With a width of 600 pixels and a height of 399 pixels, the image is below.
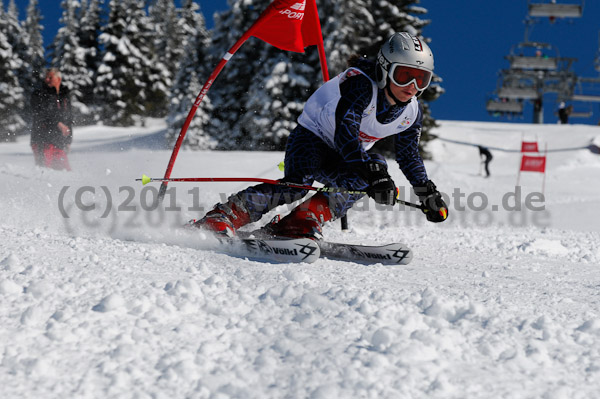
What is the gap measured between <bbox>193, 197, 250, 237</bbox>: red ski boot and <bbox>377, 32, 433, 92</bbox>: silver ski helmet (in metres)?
1.32

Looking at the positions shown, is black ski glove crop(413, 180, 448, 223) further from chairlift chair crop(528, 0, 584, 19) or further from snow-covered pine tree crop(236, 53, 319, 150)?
chairlift chair crop(528, 0, 584, 19)

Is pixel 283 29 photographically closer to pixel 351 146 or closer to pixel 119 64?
pixel 351 146

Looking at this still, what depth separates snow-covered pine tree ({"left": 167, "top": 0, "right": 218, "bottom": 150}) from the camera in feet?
88.5

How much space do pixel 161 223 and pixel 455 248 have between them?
2.35 m

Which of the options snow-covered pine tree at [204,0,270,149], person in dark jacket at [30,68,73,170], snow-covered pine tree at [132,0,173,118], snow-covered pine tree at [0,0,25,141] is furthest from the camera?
snow-covered pine tree at [132,0,173,118]

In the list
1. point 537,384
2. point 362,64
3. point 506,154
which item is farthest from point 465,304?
point 506,154

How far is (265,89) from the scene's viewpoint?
22.0m

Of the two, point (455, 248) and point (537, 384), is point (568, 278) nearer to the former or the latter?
point (455, 248)

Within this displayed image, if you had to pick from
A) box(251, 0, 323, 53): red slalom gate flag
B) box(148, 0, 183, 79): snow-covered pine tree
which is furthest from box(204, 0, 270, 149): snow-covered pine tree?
box(148, 0, 183, 79): snow-covered pine tree

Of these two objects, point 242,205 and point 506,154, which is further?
point 506,154

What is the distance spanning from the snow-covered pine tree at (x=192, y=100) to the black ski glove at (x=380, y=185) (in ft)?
72.9

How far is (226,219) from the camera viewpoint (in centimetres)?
377

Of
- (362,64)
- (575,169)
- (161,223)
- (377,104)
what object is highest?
(362,64)

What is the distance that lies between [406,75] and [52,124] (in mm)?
6726
